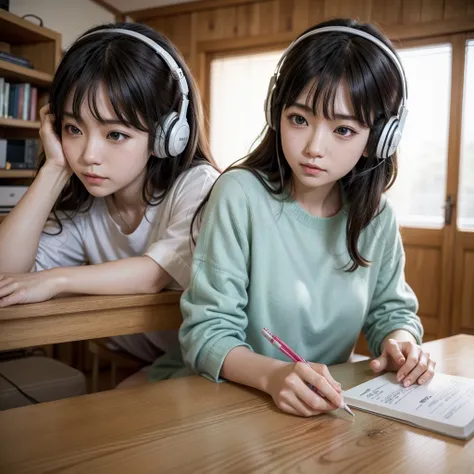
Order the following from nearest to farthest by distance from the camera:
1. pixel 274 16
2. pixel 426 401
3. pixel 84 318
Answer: pixel 426 401 → pixel 84 318 → pixel 274 16

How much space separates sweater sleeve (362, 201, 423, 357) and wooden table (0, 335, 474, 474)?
441 mm

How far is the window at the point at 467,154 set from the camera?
3.65 m

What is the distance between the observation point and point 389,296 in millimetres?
1224

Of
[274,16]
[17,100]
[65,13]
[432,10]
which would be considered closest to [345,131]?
[17,100]

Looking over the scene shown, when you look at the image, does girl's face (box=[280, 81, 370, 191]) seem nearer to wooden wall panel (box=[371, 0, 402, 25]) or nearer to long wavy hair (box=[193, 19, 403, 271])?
long wavy hair (box=[193, 19, 403, 271])

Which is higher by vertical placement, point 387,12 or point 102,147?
point 387,12

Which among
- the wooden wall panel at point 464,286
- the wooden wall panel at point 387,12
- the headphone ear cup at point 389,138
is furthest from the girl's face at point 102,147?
the wooden wall panel at point 387,12

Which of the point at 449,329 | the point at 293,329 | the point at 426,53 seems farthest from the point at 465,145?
the point at 293,329

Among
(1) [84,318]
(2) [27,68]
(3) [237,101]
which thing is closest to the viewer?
(1) [84,318]

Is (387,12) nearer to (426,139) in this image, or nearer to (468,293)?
(426,139)

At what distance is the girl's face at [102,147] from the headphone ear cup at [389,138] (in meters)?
0.51

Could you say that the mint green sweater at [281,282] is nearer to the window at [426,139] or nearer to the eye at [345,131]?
the eye at [345,131]

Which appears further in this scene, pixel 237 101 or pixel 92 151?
pixel 237 101

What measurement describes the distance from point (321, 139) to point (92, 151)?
49cm
